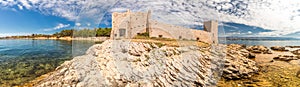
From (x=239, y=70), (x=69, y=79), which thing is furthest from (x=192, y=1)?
(x=239, y=70)

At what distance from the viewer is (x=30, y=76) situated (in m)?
7.90

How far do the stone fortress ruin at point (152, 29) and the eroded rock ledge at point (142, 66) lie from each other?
32 cm

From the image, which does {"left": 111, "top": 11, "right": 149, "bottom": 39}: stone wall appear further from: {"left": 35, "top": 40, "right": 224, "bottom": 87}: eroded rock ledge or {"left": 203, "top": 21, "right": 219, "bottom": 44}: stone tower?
{"left": 203, "top": 21, "right": 219, "bottom": 44}: stone tower

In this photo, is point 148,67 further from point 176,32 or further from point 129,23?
point 176,32

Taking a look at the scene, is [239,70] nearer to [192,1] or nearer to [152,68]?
[152,68]

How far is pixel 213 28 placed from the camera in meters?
3.51

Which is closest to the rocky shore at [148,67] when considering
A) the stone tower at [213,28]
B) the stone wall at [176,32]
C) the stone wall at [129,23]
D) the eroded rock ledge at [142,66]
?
the eroded rock ledge at [142,66]

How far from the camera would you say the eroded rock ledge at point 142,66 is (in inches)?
157

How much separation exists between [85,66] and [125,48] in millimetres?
1271

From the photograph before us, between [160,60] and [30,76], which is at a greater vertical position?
[160,60]

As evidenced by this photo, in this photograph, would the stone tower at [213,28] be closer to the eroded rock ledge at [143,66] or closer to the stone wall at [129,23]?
the eroded rock ledge at [143,66]

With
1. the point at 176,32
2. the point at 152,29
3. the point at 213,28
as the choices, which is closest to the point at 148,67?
the point at 152,29

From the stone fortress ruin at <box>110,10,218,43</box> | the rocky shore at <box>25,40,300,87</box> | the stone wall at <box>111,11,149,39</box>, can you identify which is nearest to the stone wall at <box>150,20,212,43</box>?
the stone fortress ruin at <box>110,10,218,43</box>

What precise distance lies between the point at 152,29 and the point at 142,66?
1099mm
